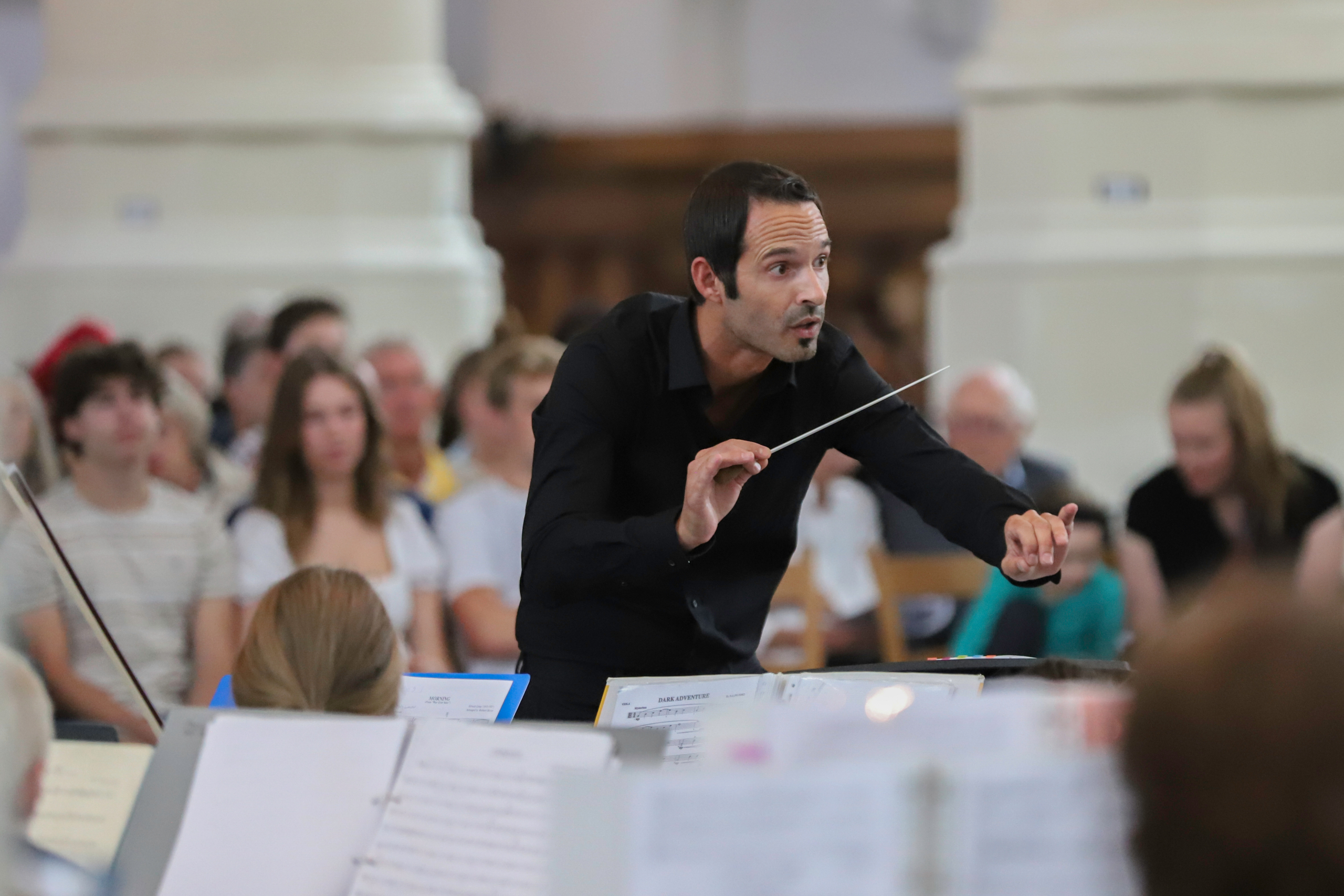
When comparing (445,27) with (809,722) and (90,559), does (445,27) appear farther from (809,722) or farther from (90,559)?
(809,722)

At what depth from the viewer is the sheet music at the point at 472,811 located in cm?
185

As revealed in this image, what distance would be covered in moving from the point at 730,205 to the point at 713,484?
42 centimetres

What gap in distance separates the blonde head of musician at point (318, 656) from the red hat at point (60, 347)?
252cm

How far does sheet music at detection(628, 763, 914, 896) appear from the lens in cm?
139

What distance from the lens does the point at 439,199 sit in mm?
6535

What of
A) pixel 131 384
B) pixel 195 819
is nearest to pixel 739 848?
pixel 195 819

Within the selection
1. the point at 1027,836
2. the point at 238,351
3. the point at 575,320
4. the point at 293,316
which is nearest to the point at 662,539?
the point at 1027,836

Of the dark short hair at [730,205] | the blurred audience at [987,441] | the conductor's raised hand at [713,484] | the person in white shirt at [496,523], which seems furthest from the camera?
the blurred audience at [987,441]

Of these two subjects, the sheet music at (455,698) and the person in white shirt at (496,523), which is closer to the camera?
the sheet music at (455,698)

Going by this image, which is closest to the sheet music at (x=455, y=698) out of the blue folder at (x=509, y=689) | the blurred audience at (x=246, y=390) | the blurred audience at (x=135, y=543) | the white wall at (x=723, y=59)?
the blue folder at (x=509, y=689)

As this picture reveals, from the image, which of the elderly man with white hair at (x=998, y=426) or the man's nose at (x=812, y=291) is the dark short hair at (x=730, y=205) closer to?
the man's nose at (x=812, y=291)

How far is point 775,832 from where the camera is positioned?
1.40m

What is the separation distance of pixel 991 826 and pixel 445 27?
39.2ft

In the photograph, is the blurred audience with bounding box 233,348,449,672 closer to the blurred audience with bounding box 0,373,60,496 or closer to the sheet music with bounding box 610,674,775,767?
the blurred audience with bounding box 0,373,60,496
